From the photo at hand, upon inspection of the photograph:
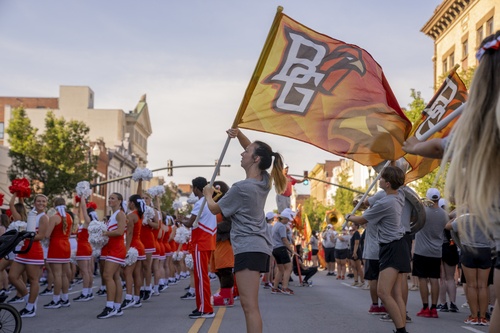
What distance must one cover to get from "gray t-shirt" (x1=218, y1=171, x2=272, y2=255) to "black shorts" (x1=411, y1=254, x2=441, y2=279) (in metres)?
6.23

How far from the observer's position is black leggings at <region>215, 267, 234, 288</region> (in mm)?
14258

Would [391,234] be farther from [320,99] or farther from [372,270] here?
[372,270]

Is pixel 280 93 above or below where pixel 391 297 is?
above

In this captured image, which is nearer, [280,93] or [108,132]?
[280,93]

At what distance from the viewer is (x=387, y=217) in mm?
9766

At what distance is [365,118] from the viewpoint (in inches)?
359

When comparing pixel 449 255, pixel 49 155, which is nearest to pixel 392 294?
pixel 449 255

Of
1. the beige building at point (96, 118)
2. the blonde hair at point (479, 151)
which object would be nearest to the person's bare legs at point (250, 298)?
the blonde hair at point (479, 151)

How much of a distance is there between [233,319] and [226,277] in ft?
7.63

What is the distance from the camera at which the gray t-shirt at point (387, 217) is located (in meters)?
9.62

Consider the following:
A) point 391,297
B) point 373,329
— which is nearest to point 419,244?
point 373,329

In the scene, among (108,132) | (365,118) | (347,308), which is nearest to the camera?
(365,118)

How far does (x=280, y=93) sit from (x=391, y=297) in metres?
2.68

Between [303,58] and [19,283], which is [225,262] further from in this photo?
[303,58]
